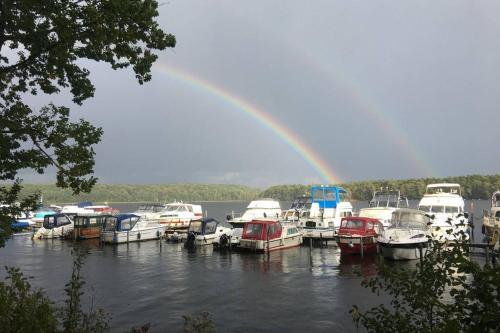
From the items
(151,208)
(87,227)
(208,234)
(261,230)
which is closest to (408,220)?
(261,230)

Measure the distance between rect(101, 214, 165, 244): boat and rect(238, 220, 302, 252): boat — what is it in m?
10.7

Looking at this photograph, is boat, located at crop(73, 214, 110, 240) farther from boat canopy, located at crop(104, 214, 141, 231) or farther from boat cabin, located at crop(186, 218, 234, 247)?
boat cabin, located at crop(186, 218, 234, 247)

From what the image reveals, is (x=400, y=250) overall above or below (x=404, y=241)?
below

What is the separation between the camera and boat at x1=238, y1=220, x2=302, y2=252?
122ft

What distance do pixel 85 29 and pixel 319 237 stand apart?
129 ft

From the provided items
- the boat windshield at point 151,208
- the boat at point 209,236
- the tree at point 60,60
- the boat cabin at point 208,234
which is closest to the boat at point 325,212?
the boat cabin at point 208,234

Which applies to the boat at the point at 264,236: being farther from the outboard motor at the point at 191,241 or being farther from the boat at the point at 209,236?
the outboard motor at the point at 191,241

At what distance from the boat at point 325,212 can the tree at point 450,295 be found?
128ft

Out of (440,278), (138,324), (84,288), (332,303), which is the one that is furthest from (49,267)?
(440,278)

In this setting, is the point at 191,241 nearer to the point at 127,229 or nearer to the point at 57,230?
the point at 127,229

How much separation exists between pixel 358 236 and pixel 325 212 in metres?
15.6

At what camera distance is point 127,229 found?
152 feet

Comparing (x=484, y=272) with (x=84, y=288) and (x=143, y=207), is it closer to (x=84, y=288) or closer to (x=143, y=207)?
(x=84, y=288)

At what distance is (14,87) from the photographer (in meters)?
11.2
